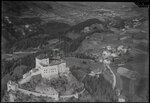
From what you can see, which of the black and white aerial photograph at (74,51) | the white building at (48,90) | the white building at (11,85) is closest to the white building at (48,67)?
the black and white aerial photograph at (74,51)

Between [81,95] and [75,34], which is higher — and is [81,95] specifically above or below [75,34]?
below

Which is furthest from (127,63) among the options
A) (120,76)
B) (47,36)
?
(47,36)

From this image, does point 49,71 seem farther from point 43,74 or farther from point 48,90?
point 48,90

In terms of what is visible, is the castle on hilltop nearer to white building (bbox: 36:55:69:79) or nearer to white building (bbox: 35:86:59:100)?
white building (bbox: 36:55:69:79)

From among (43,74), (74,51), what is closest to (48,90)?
(43,74)

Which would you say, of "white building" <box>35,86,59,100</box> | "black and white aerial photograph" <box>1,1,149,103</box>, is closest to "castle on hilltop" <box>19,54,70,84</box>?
"black and white aerial photograph" <box>1,1,149,103</box>

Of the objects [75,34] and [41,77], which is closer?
[41,77]

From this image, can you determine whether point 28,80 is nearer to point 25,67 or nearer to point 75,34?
point 25,67

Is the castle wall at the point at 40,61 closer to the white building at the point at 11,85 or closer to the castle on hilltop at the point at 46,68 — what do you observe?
the castle on hilltop at the point at 46,68
